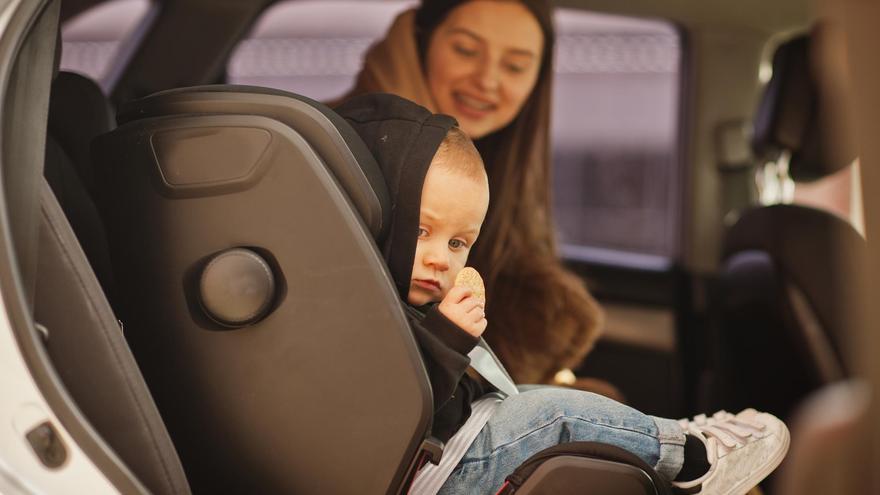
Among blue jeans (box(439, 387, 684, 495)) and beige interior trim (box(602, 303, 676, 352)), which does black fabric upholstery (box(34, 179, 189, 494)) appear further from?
beige interior trim (box(602, 303, 676, 352))

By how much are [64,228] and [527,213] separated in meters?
0.59

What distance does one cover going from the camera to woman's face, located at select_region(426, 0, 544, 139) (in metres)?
1.11

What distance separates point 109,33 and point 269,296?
1.52 m

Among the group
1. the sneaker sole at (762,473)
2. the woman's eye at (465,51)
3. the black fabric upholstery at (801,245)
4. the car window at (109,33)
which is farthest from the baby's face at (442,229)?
the car window at (109,33)

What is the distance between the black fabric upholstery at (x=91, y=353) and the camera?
882mm

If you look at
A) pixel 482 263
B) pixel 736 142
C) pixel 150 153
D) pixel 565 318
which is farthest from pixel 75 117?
pixel 736 142

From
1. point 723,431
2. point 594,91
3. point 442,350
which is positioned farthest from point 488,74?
point 594,91

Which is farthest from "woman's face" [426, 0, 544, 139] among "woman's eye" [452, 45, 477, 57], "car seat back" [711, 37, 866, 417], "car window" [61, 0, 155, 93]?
"car window" [61, 0, 155, 93]

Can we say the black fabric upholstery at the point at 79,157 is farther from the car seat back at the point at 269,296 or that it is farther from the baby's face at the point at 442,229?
the baby's face at the point at 442,229

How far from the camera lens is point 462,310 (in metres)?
0.92

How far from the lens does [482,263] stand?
1003mm

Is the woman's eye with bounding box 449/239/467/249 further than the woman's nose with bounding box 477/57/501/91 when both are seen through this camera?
No

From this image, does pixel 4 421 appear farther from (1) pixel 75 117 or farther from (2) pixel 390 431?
(1) pixel 75 117

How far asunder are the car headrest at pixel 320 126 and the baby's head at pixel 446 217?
1.7 inches
